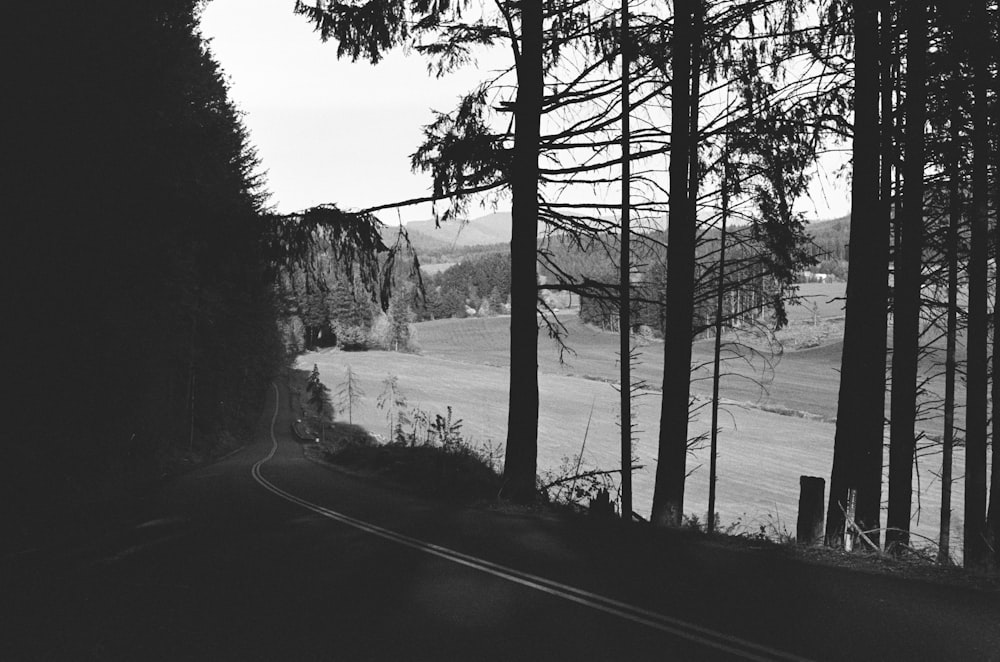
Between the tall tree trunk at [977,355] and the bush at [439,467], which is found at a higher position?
the tall tree trunk at [977,355]

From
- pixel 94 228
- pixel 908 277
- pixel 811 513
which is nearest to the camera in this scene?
pixel 811 513

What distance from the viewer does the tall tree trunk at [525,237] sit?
13570 mm

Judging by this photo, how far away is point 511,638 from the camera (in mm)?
5402

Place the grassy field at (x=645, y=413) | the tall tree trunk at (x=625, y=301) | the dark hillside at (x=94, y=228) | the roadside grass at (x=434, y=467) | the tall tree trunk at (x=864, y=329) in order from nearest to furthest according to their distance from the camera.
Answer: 1. the tall tree trunk at (x=864, y=329)
2. the dark hillside at (x=94, y=228)
3. the roadside grass at (x=434, y=467)
4. the tall tree trunk at (x=625, y=301)
5. the grassy field at (x=645, y=413)

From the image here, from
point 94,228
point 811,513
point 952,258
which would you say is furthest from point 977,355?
point 94,228

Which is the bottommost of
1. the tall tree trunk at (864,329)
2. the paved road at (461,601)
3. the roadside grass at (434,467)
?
the roadside grass at (434,467)

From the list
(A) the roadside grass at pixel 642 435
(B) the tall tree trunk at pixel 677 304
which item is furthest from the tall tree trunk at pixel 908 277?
(A) the roadside grass at pixel 642 435

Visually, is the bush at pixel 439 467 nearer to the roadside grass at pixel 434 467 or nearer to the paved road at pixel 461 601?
the roadside grass at pixel 434 467

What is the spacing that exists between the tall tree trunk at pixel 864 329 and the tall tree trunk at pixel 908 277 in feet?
3.45

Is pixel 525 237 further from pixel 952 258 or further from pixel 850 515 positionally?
pixel 952 258

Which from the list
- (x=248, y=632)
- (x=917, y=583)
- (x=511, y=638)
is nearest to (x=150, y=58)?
(x=248, y=632)

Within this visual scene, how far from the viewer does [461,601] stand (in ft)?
21.0

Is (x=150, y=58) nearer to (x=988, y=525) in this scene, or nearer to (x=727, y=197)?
(x=727, y=197)

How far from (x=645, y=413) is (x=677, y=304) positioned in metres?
56.8
